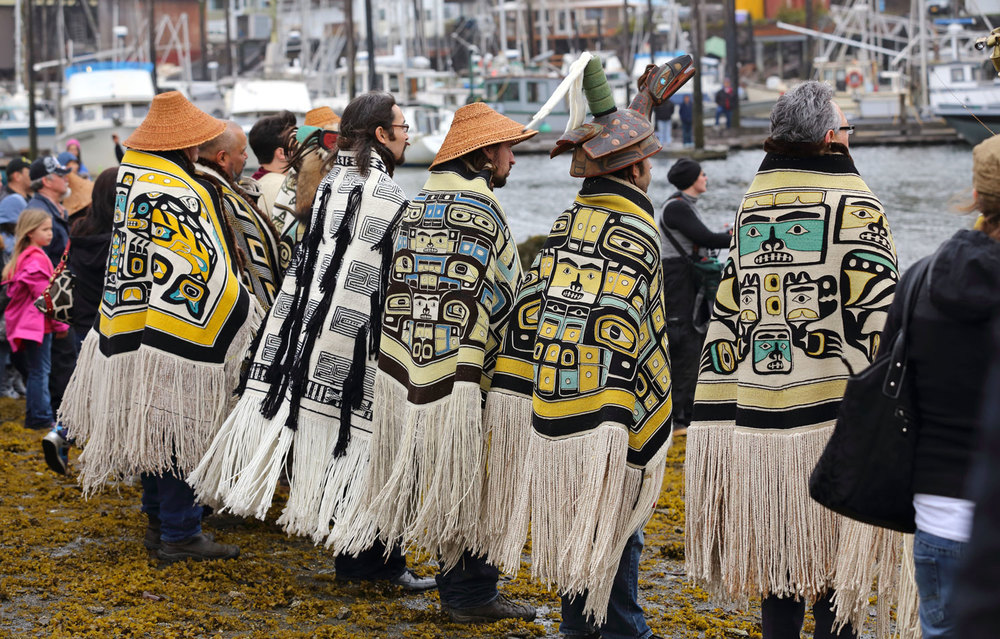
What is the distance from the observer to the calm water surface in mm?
18609

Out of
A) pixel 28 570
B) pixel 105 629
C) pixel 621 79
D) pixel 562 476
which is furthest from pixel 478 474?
pixel 621 79

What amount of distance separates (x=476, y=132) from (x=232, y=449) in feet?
5.12

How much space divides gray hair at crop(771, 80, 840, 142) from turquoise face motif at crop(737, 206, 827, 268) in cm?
22

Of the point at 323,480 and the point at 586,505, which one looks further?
the point at 323,480

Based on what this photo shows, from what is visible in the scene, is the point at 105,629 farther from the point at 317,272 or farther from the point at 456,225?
the point at 456,225

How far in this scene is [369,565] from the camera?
15.5ft

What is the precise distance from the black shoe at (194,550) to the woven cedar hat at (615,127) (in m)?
2.23

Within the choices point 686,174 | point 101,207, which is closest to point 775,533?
point 686,174

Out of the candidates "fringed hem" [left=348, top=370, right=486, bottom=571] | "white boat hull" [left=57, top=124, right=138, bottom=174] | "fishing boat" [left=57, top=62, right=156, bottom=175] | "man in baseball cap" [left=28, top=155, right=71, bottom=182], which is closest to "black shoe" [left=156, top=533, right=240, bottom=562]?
"fringed hem" [left=348, top=370, right=486, bottom=571]

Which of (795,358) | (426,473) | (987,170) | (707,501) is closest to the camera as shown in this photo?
(987,170)

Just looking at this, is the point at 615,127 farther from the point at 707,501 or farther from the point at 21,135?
the point at 21,135

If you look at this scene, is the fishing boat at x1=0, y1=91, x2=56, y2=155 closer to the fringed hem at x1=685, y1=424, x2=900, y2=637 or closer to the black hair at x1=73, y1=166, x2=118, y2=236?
the black hair at x1=73, y1=166, x2=118, y2=236

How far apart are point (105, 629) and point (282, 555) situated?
1.13 metres

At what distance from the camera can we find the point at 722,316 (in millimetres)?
3783
